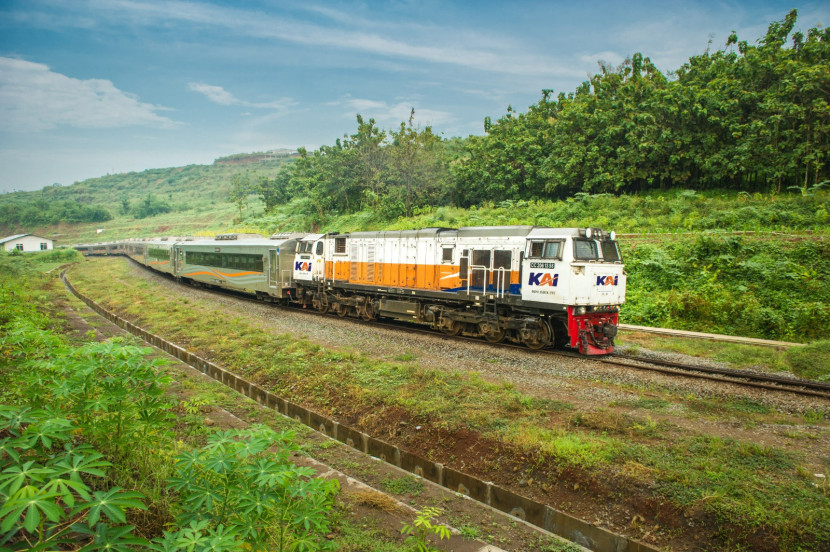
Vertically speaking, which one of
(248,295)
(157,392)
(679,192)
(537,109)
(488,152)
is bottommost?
(248,295)

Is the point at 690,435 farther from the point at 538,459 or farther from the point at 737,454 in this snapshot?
the point at 538,459

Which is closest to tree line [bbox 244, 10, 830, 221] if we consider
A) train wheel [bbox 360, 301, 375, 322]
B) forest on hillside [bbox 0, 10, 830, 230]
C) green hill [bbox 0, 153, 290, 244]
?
forest on hillside [bbox 0, 10, 830, 230]

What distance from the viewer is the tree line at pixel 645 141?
25969 millimetres

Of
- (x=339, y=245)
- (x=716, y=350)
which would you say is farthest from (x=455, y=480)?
(x=339, y=245)

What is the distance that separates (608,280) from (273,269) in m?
16.4

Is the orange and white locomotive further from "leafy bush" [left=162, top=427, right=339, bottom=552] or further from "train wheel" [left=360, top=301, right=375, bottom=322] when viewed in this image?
"leafy bush" [left=162, top=427, right=339, bottom=552]

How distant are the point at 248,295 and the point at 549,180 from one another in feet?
75.2

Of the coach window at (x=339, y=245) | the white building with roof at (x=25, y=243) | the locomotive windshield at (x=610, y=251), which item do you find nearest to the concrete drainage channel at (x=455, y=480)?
the locomotive windshield at (x=610, y=251)

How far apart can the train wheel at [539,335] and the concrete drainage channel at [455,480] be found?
22.6 feet

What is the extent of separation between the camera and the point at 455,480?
7242 millimetres

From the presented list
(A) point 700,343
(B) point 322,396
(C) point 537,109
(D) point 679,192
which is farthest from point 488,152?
(B) point 322,396

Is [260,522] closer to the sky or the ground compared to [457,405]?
closer to the sky

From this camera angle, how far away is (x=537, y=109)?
42312 millimetres

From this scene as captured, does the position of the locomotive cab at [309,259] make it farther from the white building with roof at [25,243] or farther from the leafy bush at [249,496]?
the white building with roof at [25,243]
